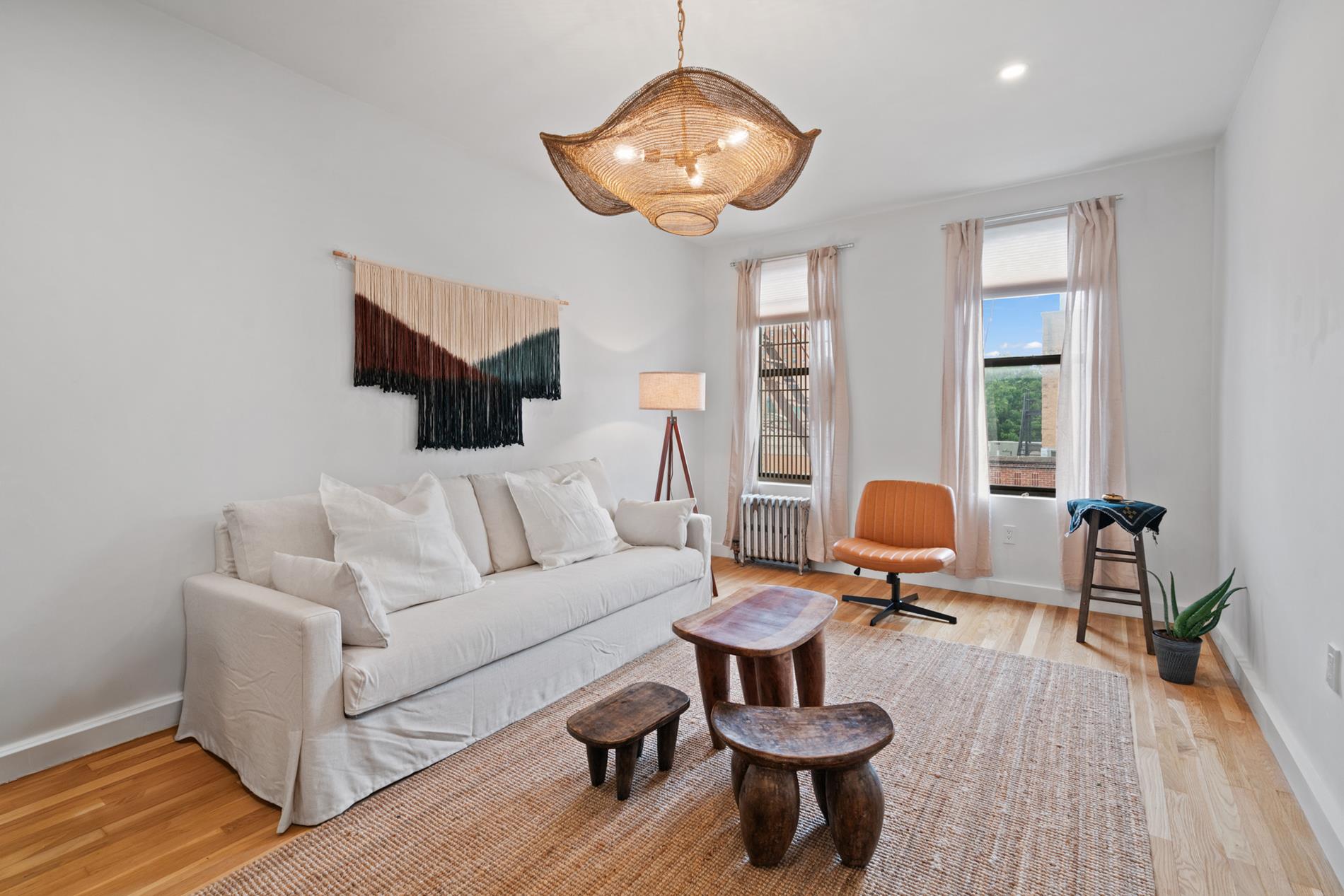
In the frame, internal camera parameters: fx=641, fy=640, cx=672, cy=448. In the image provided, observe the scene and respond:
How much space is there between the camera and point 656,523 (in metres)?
3.75

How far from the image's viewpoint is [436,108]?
3.21 m

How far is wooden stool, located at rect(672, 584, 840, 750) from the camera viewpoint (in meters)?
2.16

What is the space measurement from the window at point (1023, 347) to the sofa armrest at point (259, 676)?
4131 mm

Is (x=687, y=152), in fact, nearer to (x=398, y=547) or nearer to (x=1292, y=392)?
(x=398, y=547)

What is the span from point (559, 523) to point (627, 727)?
1.50m

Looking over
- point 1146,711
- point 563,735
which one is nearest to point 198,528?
point 563,735

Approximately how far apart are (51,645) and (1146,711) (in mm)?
4197

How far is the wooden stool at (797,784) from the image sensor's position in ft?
5.39

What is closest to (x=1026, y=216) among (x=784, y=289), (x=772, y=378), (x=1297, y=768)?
(x=784, y=289)

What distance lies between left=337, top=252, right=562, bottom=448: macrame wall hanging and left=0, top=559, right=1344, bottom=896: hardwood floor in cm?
177

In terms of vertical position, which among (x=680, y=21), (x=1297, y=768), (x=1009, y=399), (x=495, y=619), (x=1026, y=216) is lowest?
(x=1297, y=768)

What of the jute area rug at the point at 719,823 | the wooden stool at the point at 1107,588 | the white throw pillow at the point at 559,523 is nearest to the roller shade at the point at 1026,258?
the wooden stool at the point at 1107,588

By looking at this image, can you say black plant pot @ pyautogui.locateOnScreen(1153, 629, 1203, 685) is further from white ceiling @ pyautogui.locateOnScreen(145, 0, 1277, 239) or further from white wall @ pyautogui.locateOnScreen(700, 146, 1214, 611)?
white ceiling @ pyautogui.locateOnScreen(145, 0, 1277, 239)

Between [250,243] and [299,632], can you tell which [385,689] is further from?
[250,243]
